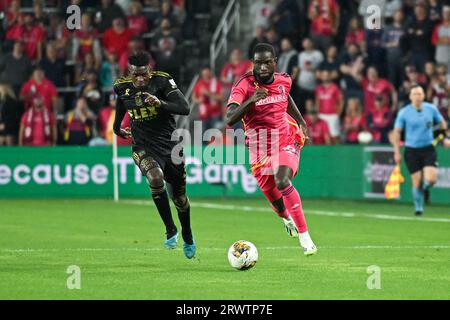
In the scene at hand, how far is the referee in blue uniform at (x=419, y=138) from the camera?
22453mm

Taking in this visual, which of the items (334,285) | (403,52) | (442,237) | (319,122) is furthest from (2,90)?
(334,285)

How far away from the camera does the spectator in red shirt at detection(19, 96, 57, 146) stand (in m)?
27.8

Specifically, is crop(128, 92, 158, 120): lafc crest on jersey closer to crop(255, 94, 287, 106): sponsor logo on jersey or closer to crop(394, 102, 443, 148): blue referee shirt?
crop(255, 94, 287, 106): sponsor logo on jersey

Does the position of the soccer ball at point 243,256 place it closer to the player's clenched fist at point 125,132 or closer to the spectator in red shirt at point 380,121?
the player's clenched fist at point 125,132

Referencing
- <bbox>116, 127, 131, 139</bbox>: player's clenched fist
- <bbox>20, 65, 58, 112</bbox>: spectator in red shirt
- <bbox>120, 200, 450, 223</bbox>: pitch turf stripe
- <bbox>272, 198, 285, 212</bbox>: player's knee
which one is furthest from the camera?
<bbox>20, 65, 58, 112</bbox>: spectator in red shirt

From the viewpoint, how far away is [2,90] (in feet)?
91.0

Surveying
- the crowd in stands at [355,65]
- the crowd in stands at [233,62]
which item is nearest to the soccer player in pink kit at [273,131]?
the crowd in stands at [355,65]

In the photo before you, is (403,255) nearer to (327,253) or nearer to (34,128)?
(327,253)

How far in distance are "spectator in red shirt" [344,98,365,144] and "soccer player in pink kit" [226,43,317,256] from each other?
12.0 metres

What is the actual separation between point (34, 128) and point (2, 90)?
3.76ft

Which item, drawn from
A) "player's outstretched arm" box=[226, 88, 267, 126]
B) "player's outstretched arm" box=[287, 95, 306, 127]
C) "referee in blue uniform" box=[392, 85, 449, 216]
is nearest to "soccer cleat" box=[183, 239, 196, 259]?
"player's outstretched arm" box=[226, 88, 267, 126]

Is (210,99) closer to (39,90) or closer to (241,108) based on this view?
(39,90)

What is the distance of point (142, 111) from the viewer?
48.8ft

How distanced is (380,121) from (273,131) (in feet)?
41.3
